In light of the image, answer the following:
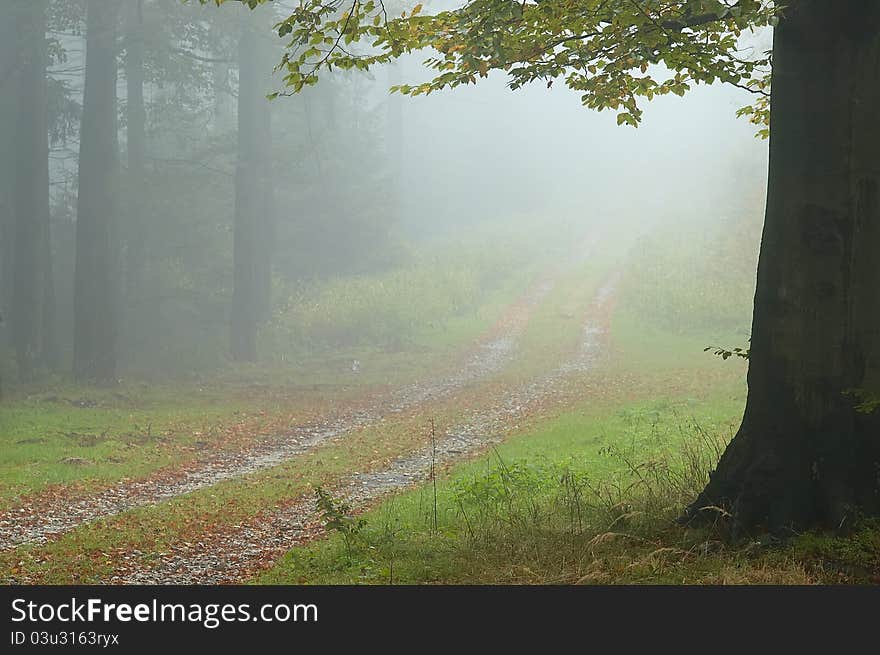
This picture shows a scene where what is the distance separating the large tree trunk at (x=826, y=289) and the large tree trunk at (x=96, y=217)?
1736cm

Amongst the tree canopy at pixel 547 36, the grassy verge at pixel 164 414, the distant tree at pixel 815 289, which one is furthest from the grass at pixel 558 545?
the grassy verge at pixel 164 414

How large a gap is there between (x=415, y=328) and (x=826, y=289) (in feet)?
80.3

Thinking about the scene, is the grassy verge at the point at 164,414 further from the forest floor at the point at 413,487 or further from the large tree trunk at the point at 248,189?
the large tree trunk at the point at 248,189

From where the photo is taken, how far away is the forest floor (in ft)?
21.5

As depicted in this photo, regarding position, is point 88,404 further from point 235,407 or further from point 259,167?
point 259,167

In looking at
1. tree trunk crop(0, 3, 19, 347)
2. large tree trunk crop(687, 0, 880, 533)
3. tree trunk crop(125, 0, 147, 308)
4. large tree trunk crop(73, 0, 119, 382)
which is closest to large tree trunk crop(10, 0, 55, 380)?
tree trunk crop(0, 3, 19, 347)

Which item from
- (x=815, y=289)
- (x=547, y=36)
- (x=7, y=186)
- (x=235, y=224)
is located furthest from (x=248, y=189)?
(x=815, y=289)

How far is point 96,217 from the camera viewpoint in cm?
2097

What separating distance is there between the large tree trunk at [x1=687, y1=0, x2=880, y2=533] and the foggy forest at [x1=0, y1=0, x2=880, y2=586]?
0.02 m

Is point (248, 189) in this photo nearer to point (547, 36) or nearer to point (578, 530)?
point (547, 36)

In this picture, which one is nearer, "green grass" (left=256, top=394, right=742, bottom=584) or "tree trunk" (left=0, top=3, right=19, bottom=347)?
"green grass" (left=256, top=394, right=742, bottom=584)

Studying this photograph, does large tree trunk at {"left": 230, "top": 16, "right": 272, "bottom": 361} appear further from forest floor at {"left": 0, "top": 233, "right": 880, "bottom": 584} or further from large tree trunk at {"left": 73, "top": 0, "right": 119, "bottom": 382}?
large tree trunk at {"left": 73, "top": 0, "right": 119, "bottom": 382}
